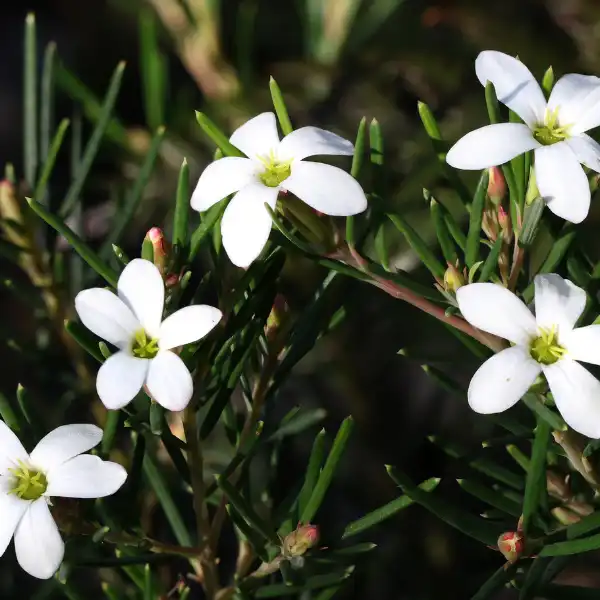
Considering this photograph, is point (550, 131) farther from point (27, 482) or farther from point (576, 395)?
point (27, 482)

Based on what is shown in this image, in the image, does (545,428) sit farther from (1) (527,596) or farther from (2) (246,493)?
(2) (246,493)

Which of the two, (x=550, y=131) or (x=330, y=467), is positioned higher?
(x=550, y=131)

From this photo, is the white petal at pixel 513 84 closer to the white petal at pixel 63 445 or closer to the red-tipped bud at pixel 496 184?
the red-tipped bud at pixel 496 184

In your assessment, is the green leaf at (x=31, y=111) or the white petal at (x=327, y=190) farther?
the green leaf at (x=31, y=111)

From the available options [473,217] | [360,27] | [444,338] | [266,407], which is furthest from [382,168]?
[360,27]

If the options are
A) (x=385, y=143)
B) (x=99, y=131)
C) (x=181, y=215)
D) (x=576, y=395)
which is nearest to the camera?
(x=576, y=395)

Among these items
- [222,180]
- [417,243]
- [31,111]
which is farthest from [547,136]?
[31,111]

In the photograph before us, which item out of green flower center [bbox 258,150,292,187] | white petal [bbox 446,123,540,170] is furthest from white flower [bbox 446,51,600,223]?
green flower center [bbox 258,150,292,187]

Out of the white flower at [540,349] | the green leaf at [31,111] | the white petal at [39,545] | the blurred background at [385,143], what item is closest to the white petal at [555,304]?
the white flower at [540,349]
